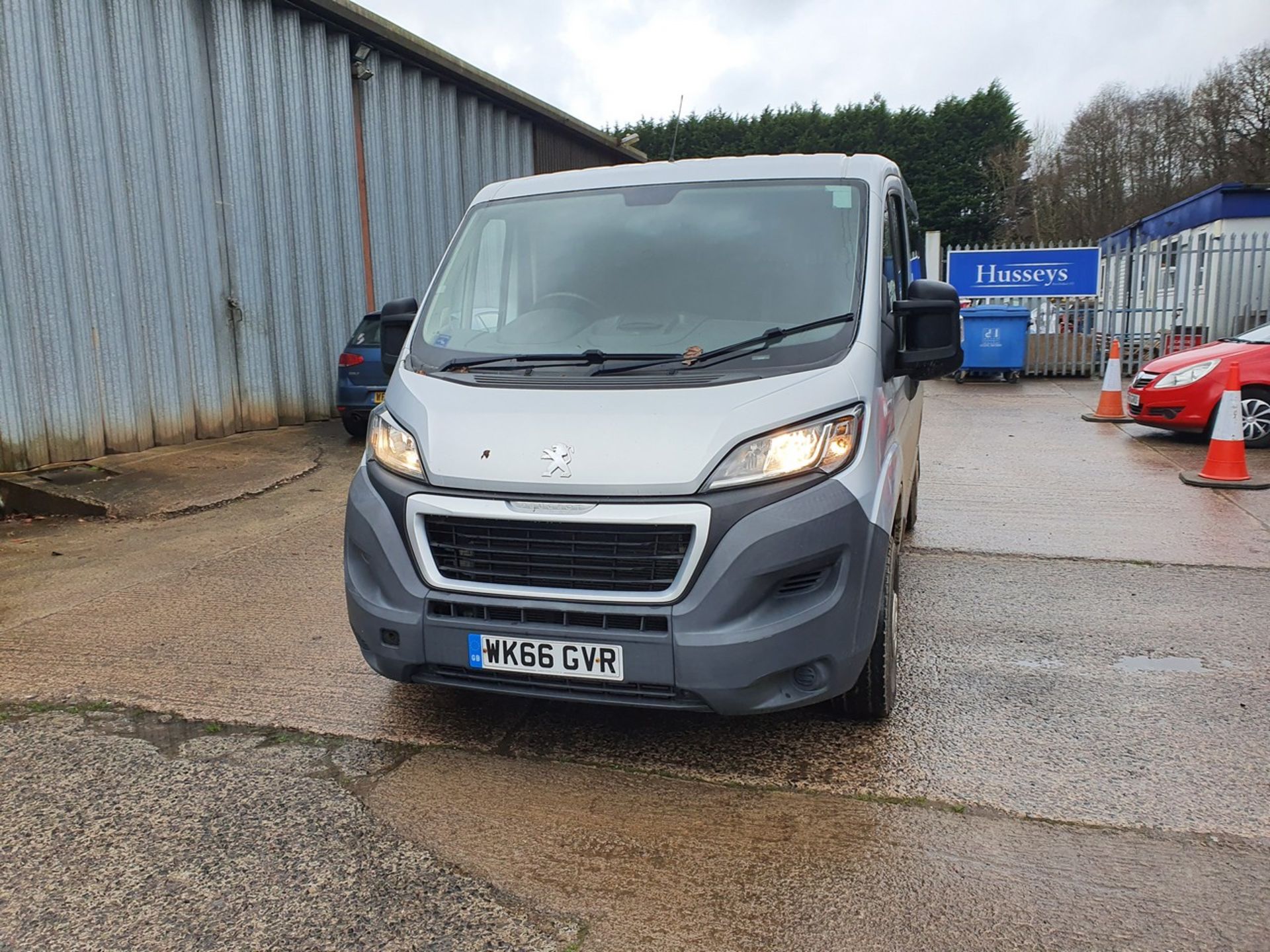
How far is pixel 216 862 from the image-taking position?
9.14ft

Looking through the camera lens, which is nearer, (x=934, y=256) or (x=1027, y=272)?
(x=1027, y=272)

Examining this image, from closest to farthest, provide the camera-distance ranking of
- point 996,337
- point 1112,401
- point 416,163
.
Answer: point 1112,401 < point 416,163 < point 996,337

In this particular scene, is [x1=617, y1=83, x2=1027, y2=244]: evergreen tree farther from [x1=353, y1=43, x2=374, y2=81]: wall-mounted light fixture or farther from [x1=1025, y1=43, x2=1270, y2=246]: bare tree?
[x1=353, y1=43, x2=374, y2=81]: wall-mounted light fixture

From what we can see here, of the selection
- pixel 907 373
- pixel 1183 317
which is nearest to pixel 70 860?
pixel 907 373

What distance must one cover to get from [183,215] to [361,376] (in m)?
2.40

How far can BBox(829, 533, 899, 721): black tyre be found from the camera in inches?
135

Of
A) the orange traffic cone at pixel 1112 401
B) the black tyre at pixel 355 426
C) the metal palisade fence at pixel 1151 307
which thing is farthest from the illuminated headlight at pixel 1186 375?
the black tyre at pixel 355 426

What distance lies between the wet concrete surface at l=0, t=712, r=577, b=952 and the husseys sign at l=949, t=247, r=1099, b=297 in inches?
615

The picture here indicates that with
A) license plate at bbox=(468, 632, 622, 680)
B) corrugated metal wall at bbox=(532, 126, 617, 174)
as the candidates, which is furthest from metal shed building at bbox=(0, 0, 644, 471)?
license plate at bbox=(468, 632, 622, 680)

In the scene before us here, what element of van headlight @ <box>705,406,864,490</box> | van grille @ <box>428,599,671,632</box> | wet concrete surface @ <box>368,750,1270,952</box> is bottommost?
wet concrete surface @ <box>368,750,1270,952</box>

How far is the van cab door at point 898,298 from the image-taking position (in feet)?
12.4

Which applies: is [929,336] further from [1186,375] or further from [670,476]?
[1186,375]

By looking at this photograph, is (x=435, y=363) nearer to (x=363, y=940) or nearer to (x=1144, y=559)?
(x=363, y=940)

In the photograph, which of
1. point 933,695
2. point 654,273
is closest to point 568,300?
point 654,273
